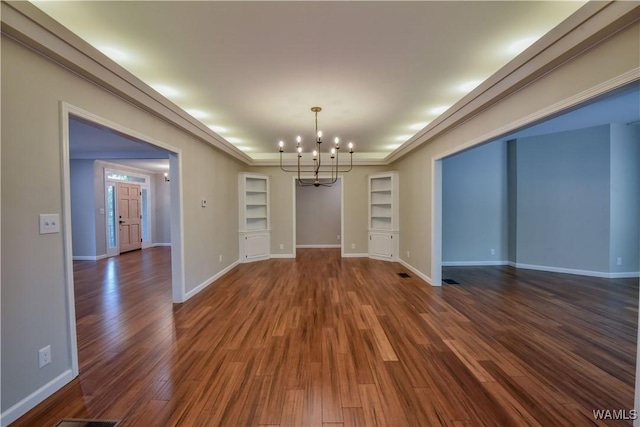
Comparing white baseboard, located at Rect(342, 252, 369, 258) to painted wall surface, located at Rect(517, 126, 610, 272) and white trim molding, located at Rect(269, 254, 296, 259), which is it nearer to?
white trim molding, located at Rect(269, 254, 296, 259)

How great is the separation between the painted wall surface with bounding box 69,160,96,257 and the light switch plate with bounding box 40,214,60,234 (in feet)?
21.2

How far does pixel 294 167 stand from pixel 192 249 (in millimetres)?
3638

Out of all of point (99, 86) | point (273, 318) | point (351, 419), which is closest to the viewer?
point (351, 419)

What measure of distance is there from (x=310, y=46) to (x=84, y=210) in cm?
791

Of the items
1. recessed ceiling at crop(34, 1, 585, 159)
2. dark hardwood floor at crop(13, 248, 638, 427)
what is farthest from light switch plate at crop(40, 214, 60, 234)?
recessed ceiling at crop(34, 1, 585, 159)

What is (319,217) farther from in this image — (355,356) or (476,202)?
(355,356)

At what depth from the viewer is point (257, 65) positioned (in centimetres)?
254

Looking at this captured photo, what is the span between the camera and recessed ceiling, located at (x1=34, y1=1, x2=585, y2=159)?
1.86 meters

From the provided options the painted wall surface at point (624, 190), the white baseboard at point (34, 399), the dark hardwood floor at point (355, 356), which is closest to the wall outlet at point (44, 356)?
the white baseboard at point (34, 399)

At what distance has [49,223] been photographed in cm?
185

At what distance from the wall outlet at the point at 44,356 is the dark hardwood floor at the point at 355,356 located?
27cm

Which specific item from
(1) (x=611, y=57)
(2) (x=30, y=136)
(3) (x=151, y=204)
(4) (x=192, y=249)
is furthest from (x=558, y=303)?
(3) (x=151, y=204)

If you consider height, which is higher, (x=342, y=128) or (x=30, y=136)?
(x=342, y=128)

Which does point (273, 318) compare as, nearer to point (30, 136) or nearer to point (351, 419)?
point (351, 419)
